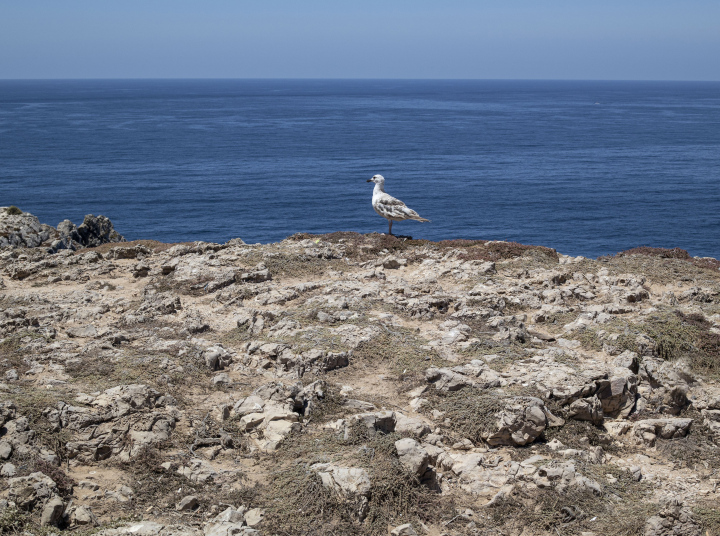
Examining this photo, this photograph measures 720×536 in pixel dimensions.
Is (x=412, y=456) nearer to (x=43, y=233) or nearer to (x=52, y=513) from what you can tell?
(x=52, y=513)

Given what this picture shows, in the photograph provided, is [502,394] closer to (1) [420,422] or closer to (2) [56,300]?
(1) [420,422]

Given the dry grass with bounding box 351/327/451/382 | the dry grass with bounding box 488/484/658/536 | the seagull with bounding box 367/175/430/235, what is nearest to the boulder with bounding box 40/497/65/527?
the dry grass with bounding box 488/484/658/536

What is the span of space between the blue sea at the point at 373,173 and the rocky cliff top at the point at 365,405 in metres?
42.4

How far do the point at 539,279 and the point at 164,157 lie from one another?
95.3 m

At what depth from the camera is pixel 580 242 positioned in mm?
58156

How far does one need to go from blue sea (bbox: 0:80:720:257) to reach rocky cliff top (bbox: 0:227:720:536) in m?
42.4

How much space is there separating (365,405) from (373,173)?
7930 centimetres

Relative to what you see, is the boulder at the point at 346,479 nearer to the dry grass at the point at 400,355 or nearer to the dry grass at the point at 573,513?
the dry grass at the point at 573,513

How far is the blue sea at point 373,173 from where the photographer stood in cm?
6294

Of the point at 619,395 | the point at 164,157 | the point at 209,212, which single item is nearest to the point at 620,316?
the point at 619,395

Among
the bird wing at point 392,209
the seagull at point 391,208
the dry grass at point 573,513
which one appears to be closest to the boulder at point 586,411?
the dry grass at point 573,513

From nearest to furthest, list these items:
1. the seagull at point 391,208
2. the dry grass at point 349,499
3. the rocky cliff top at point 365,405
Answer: the dry grass at point 349,499 < the rocky cliff top at point 365,405 < the seagull at point 391,208

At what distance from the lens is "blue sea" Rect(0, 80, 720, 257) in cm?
6294

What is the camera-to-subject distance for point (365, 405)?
34.0 ft
